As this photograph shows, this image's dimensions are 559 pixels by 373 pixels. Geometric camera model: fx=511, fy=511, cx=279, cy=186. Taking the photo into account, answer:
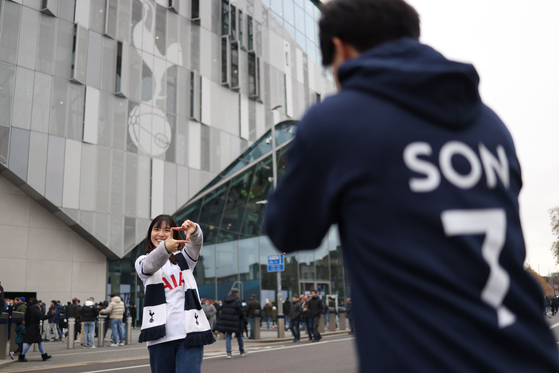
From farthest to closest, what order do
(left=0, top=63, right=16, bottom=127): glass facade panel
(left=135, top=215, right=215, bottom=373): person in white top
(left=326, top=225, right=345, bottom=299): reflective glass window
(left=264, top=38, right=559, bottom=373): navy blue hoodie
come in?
1. (left=326, top=225, right=345, bottom=299): reflective glass window
2. (left=0, top=63, right=16, bottom=127): glass facade panel
3. (left=135, top=215, right=215, bottom=373): person in white top
4. (left=264, top=38, right=559, bottom=373): navy blue hoodie

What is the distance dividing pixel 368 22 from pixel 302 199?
484mm

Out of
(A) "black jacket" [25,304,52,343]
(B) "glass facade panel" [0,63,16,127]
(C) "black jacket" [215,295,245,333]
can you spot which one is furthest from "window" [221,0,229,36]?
(A) "black jacket" [25,304,52,343]

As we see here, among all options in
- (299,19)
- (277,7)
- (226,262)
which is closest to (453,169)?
(226,262)

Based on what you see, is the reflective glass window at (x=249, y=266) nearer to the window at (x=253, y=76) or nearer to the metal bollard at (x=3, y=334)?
the window at (x=253, y=76)

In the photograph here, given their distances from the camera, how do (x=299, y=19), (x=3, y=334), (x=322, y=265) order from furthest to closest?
(x=299, y=19)
(x=322, y=265)
(x=3, y=334)

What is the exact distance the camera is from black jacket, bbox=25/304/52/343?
13.8 meters

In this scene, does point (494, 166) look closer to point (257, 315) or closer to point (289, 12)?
point (257, 315)

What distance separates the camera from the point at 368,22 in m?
1.29

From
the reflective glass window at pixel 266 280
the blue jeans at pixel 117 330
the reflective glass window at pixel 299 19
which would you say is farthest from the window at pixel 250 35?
the blue jeans at pixel 117 330

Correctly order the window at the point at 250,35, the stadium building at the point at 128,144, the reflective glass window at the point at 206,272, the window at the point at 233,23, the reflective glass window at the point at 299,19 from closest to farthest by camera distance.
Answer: the stadium building at the point at 128,144 → the reflective glass window at the point at 206,272 → the window at the point at 233,23 → the window at the point at 250,35 → the reflective glass window at the point at 299,19

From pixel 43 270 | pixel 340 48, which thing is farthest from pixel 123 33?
pixel 340 48

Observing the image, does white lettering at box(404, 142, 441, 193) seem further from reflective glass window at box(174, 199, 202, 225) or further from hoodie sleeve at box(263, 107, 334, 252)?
reflective glass window at box(174, 199, 202, 225)

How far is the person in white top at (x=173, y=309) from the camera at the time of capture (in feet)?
12.5

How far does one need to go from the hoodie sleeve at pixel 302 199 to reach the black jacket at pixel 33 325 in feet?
47.7
